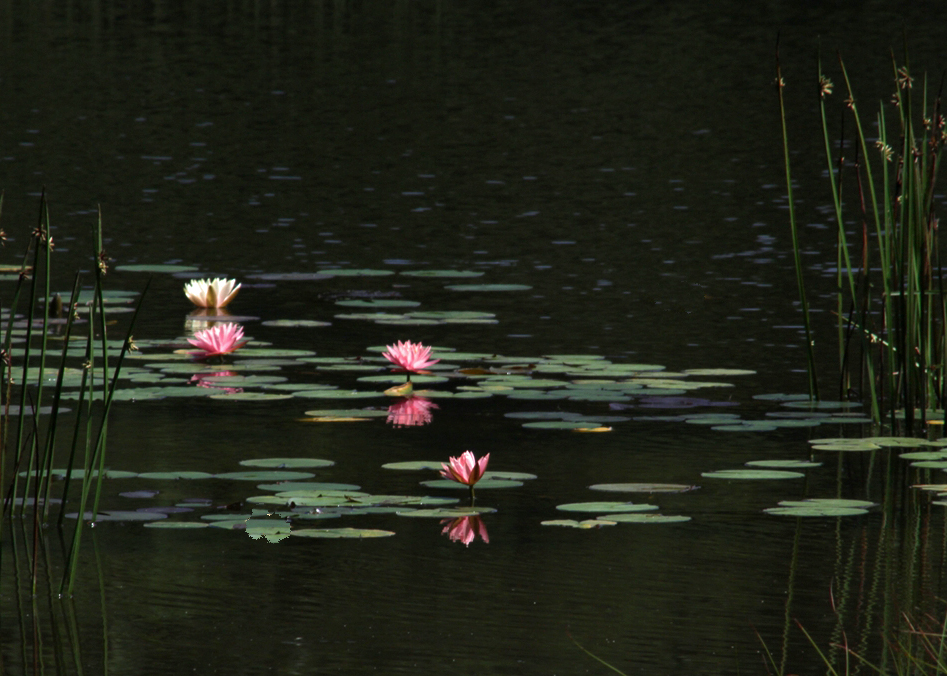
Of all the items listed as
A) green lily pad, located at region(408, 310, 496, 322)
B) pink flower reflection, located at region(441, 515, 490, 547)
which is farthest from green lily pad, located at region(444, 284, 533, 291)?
pink flower reflection, located at region(441, 515, 490, 547)

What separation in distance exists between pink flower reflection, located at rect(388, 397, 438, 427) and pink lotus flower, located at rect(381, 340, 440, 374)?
136mm

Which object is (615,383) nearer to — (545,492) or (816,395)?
(816,395)

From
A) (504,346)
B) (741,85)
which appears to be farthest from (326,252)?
(741,85)

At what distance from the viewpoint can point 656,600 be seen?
11.3ft

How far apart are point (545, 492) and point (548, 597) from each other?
0.83m

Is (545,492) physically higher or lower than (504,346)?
lower

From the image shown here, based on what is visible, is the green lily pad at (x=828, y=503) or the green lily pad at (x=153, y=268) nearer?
the green lily pad at (x=828, y=503)

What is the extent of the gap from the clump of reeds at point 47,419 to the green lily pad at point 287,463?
1.32 feet

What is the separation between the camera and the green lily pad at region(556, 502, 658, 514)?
407cm

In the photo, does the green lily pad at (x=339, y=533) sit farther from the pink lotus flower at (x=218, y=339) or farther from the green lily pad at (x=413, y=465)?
the pink lotus flower at (x=218, y=339)

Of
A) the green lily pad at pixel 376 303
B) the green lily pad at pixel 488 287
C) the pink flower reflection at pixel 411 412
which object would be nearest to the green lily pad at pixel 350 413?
the pink flower reflection at pixel 411 412

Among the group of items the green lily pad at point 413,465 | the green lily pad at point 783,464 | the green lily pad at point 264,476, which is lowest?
the green lily pad at point 264,476

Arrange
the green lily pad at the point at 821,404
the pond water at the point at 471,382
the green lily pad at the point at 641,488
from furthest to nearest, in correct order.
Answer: the green lily pad at the point at 821,404
the green lily pad at the point at 641,488
the pond water at the point at 471,382

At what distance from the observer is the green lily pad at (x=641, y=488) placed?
168 inches
